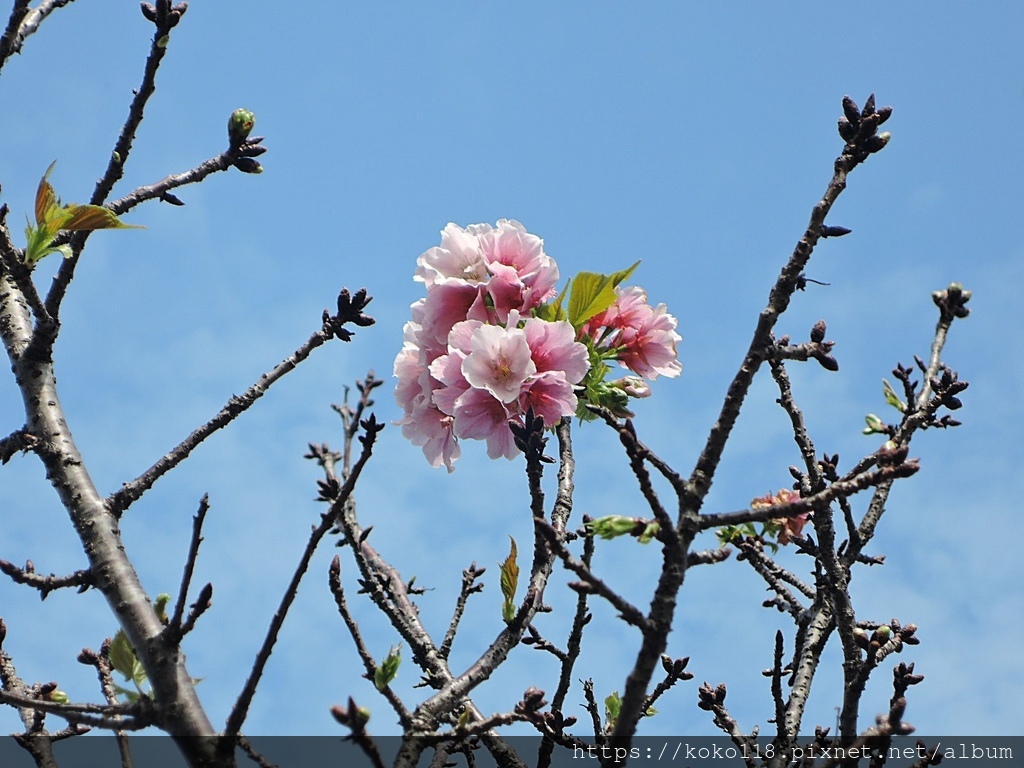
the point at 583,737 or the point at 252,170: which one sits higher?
the point at 252,170

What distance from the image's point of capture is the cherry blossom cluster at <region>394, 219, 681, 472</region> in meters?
2.49

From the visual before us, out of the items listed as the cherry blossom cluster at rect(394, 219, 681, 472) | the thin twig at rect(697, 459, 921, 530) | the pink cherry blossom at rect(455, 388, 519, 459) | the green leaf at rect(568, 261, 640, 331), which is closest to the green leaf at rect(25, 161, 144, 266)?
the cherry blossom cluster at rect(394, 219, 681, 472)

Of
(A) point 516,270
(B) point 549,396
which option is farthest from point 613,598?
(A) point 516,270

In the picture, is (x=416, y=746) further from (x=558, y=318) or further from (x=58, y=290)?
(x=58, y=290)

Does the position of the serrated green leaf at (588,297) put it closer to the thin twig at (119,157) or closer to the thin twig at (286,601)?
the thin twig at (286,601)

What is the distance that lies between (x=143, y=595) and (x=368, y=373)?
3269 mm

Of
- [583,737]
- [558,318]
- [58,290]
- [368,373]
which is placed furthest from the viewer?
[368,373]

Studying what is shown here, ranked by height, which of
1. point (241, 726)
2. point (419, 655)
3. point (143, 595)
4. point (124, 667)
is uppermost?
point (419, 655)

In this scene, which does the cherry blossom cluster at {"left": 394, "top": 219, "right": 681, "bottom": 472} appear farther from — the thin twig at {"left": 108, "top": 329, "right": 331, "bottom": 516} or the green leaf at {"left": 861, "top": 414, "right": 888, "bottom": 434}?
the green leaf at {"left": 861, "top": 414, "right": 888, "bottom": 434}

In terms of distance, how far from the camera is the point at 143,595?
2.55 meters

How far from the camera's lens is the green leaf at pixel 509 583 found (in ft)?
8.04

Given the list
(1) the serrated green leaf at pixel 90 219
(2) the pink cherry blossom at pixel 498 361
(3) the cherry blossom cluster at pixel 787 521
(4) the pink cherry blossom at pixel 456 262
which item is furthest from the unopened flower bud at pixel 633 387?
(1) the serrated green leaf at pixel 90 219

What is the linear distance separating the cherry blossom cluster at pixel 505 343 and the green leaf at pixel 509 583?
12.9 inches

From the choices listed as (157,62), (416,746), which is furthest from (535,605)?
(157,62)
